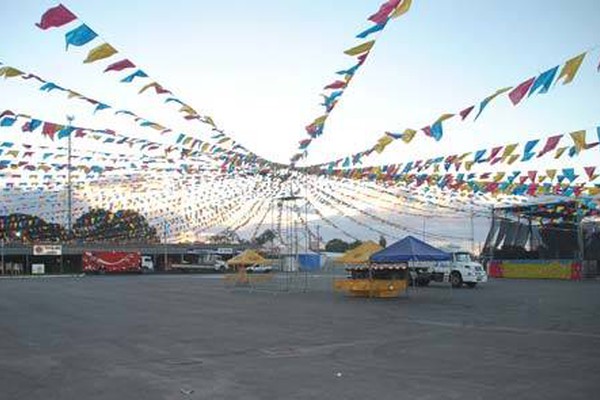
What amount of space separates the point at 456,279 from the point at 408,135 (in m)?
21.2

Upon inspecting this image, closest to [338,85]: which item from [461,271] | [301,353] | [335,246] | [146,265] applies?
[301,353]

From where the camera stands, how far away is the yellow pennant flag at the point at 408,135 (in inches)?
608

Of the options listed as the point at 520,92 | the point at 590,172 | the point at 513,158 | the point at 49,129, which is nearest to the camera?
the point at 520,92

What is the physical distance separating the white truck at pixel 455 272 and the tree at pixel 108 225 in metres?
24.8

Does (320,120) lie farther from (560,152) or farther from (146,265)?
(146,265)

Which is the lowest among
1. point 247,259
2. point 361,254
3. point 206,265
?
point 206,265

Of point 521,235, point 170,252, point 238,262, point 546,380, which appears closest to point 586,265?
point 521,235

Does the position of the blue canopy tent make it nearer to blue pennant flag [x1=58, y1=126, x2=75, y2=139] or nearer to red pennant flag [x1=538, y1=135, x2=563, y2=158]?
red pennant flag [x1=538, y1=135, x2=563, y2=158]

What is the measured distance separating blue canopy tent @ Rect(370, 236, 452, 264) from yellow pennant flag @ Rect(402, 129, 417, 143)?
36.7 feet

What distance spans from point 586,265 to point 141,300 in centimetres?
3304

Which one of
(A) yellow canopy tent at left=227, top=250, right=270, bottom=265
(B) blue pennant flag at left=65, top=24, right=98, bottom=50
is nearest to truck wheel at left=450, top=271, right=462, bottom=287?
(A) yellow canopy tent at left=227, top=250, right=270, bottom=265

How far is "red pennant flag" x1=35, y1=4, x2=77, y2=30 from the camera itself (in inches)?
394

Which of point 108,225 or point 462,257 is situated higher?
point 108,225

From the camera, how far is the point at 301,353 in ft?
37.1
